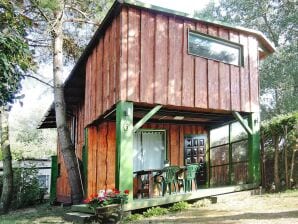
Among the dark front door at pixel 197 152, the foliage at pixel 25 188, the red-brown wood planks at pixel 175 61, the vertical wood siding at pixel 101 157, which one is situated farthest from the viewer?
the foliage at pixel 25 188

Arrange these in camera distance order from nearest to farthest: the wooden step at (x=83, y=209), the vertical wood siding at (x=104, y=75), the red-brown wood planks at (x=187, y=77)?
→ the wooden step at (x=83, y=209)
the vertical wood siding at (x=104, y=75)
the red-brown wood planks at (x=187, y=77)

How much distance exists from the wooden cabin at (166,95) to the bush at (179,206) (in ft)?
0.68

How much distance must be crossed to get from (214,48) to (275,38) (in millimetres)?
16641

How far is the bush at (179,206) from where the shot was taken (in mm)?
9141

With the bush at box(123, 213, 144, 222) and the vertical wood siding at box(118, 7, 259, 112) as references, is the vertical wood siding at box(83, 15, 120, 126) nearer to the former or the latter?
the vertical wood siding at box(118, 7, 259, 112)

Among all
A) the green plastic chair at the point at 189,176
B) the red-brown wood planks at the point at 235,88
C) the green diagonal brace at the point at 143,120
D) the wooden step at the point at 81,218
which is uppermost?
the red-brown wood planks at the point at 235,88

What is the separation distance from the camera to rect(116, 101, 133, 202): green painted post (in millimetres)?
8742

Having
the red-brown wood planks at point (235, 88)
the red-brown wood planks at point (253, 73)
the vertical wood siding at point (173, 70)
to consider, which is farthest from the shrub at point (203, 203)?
the red-brown wood planks at point (253, 73)

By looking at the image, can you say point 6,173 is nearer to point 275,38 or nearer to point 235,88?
point 235,88

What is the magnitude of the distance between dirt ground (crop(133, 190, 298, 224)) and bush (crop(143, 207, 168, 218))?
14.4 inches

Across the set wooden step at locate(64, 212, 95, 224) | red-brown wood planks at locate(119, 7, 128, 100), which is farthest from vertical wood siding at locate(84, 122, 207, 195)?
red-brown wood planks at locate(119, 7, 128, 100)

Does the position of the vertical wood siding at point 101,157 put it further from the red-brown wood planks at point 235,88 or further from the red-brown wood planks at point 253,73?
the red-brown wood planks at point 253,73

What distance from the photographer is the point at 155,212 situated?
347 inches

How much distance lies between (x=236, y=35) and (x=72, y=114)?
8278mm
